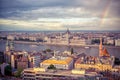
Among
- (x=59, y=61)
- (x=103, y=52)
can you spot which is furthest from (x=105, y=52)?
(x=59, y=61)

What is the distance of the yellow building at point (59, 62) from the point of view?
4207 mm

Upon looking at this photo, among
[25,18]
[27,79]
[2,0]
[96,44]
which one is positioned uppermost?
[2,0]

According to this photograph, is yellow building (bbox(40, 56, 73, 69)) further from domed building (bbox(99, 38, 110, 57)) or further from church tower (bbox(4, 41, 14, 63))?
church tower (bbox(4, 41, 14, 63))

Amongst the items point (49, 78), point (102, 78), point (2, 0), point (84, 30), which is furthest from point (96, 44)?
point (2, 0)

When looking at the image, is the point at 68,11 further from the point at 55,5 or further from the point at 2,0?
the point at 2,0

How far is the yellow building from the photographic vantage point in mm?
4207

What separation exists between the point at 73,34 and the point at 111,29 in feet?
2.14

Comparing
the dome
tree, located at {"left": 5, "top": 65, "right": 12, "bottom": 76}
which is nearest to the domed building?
the dome

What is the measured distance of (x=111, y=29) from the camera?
4074 mm

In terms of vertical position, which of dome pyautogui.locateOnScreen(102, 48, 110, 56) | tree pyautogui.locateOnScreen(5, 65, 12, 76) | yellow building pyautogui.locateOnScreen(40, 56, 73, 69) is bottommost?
tree pyautogui.locateOnScreen(5, 65, 12, 76)

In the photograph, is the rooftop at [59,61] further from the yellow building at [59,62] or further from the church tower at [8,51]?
the church tower at [8,51]

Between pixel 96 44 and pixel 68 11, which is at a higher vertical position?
pixel 68 11

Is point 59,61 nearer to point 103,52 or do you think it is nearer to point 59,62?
point 59,62

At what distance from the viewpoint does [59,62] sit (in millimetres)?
4336
